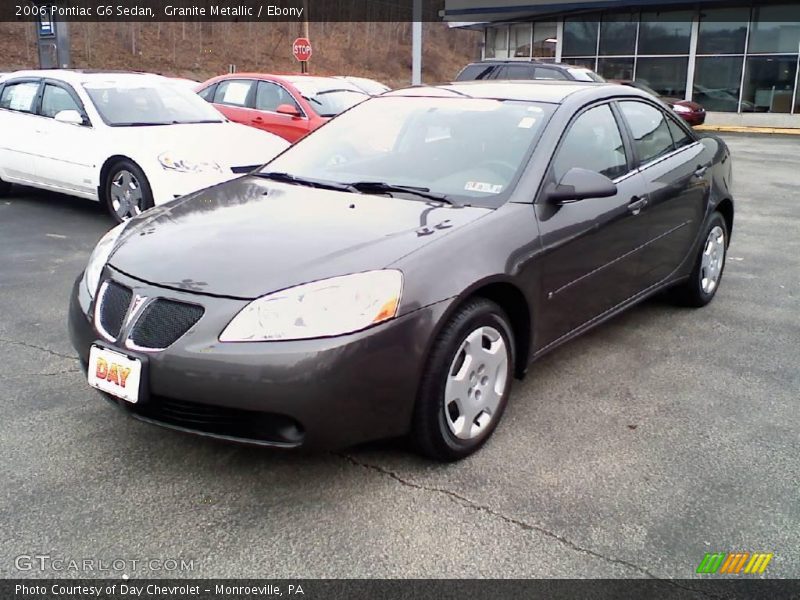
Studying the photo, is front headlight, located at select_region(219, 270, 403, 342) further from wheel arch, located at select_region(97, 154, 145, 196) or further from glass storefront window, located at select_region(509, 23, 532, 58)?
glass storefront window, located at select_region(509, 23, 532, 58)

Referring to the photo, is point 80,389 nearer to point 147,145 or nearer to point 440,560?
point 440,560

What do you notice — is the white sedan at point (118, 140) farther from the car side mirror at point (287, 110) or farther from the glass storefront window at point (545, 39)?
the glass storefront window at point (545, 39)

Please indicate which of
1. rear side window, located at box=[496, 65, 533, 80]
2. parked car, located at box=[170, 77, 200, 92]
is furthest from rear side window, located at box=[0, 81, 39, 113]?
rear side window, located at box=[496, 65, 533, 80]

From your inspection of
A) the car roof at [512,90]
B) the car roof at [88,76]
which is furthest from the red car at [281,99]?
the car roof at [512,90]

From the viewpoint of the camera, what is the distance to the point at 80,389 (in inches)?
150

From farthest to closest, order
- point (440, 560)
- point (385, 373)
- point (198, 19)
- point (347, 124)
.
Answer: point (198, 19)
point (347, 124)
point (385, 373)
point (440, 560)

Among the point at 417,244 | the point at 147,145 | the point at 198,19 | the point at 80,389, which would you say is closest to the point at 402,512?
A: the point at 417,244

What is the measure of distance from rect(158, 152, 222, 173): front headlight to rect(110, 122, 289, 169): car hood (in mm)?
33

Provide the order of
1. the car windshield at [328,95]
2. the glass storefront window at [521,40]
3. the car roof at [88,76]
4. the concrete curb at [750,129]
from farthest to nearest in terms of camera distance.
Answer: the glass storefront window at [521,40] → the concrete curb at [750,129] → the car windshield at [328,95] → the car roof at [88,76]

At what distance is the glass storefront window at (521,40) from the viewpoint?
89.9 ft

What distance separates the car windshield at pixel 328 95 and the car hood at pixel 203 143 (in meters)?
2.35

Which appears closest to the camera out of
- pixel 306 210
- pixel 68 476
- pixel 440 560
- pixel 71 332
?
pixel 440 560

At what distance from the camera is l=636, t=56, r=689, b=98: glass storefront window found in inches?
942

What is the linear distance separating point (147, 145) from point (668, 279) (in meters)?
5.01
